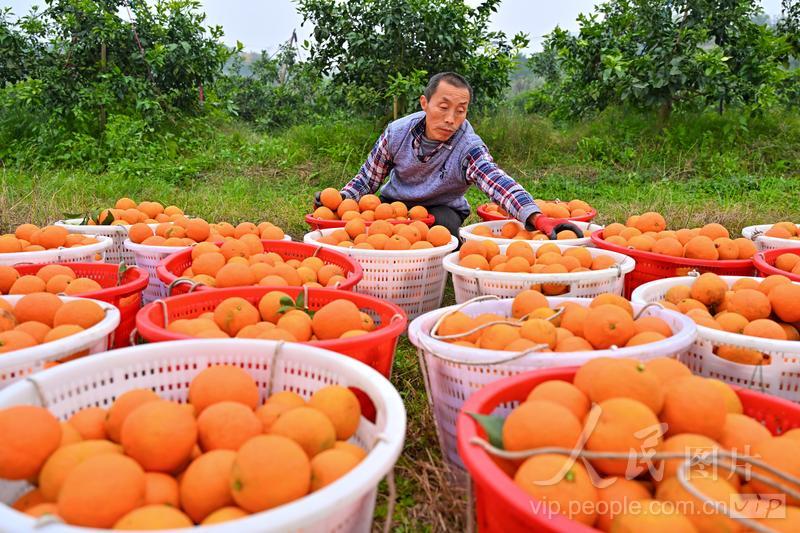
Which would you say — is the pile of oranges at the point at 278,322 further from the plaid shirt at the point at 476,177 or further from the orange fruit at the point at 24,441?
the plaid shirt at the point at 476,177

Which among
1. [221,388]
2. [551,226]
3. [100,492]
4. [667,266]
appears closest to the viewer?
[100,492]

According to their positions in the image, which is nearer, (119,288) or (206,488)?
(206,488)

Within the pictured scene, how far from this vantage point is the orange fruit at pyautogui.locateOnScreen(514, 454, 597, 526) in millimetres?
1062

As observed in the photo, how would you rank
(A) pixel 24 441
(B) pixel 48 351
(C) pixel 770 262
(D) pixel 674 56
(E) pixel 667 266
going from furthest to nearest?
(D) pixel 674 56 < (E) pixel 667 266 < (C) pixel 770 262 < (B) pixel 48 351 < (A) pixel 24 441

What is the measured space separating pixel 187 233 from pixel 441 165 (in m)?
1.74

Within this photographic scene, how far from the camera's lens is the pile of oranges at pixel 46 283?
2.22 metres

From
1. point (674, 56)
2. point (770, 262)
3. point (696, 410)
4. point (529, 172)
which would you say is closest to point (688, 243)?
point (770, 262)

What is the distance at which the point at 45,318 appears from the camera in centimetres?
193

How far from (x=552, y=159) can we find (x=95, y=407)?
713cm

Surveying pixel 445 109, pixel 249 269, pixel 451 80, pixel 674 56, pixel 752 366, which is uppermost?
pixel 674 56

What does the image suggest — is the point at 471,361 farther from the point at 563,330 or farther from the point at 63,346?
the point at 63,346

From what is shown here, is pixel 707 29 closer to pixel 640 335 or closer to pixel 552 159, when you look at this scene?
pixel 552 159

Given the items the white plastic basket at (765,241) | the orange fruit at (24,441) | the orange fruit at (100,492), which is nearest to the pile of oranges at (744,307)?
the white plastic basket at (765,241)

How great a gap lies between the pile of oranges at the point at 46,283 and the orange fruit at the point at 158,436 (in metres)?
1.16
